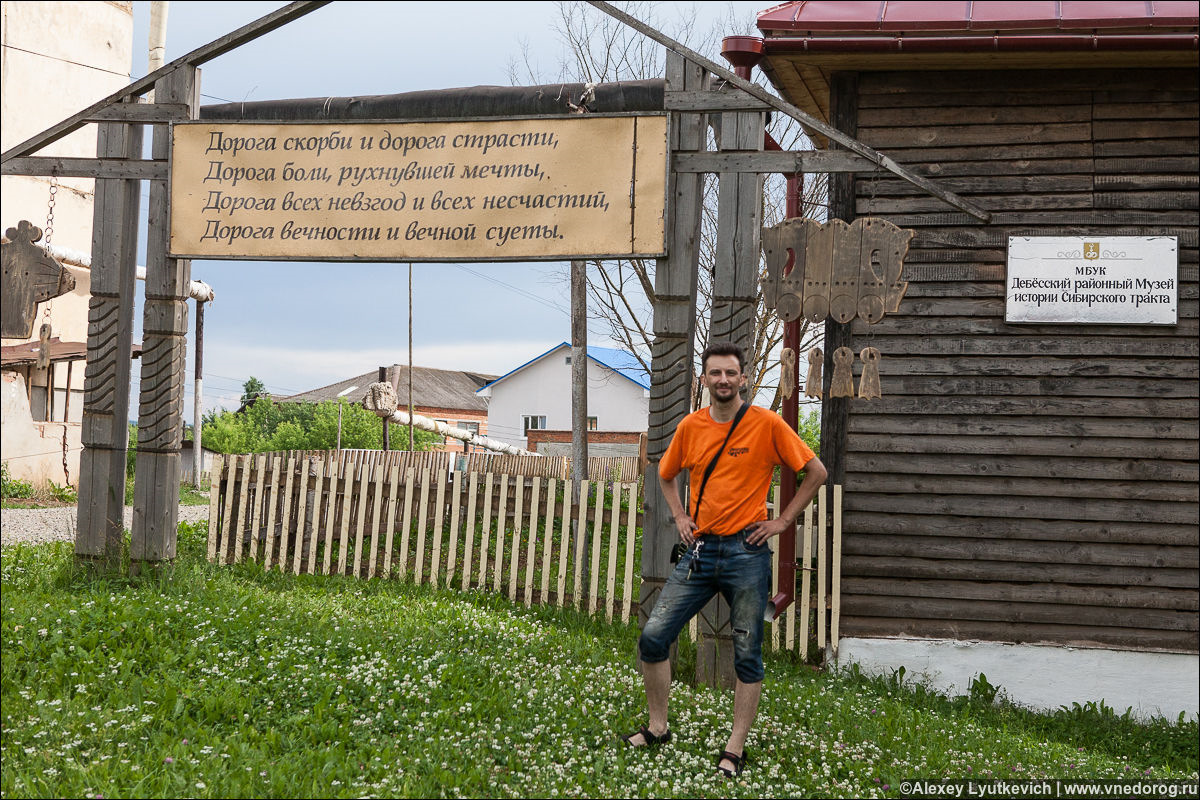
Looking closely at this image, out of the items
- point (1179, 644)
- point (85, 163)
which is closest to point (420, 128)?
point (85, 163)

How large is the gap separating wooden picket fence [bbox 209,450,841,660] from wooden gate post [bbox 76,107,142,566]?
8.81 ft

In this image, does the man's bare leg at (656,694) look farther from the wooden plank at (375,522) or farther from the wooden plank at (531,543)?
the wooden plank at (375,522)

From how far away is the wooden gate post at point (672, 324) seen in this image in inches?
243

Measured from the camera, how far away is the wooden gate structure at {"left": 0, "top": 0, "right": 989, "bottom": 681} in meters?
6.13

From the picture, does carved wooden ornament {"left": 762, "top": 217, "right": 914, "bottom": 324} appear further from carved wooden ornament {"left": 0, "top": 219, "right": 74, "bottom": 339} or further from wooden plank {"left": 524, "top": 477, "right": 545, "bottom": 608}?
carved wooden ornament {"left": 0, "top": 219, "right": 74, "bottom": 339}

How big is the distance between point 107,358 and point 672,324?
403 centimetres

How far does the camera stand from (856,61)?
809cm

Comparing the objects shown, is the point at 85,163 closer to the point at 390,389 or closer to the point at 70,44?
the point at 390,389

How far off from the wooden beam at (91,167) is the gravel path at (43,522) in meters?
5.66

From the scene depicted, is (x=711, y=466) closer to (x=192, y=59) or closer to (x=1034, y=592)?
(x=1034, y=592)

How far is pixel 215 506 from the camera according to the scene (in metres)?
10.1

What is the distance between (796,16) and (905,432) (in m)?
3.38

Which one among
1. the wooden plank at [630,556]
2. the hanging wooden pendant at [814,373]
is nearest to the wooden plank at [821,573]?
the wooden plank at [630,556]

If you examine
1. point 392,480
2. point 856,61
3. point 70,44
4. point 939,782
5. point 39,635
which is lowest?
point 939,782
